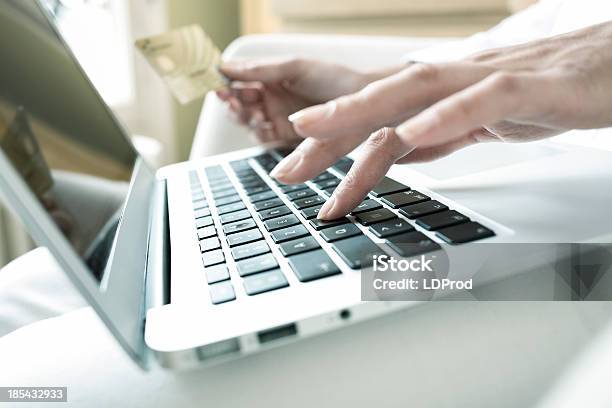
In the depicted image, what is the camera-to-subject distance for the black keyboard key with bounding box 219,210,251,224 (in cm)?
39

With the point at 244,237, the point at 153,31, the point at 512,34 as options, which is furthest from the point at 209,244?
the point at 153,31

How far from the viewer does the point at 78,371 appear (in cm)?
24

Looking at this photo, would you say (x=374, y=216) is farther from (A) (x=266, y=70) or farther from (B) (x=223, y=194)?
(A) (x=266, y=70)

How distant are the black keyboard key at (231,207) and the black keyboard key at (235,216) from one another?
0.01 m

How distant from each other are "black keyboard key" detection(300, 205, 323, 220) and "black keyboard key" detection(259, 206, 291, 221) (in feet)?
0.04

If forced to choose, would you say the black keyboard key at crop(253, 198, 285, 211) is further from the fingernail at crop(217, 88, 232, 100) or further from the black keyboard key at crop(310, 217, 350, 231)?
the fingernail at crop(217, 88, 232, 100)

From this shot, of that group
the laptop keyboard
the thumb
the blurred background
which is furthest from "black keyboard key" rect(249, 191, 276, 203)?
the blurred background

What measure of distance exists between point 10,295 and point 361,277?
32 cm

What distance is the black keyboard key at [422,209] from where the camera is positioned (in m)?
0.31

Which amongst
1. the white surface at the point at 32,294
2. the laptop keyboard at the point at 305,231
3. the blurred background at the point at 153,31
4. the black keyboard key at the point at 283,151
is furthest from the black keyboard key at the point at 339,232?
the blurred background at the point at 153,31

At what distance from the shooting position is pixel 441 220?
0.29m

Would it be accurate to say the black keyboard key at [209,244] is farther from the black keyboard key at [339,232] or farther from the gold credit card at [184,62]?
the gold credit card at [184,62]

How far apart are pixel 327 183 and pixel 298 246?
164 mm

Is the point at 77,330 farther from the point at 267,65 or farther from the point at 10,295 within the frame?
the point at 267,65
